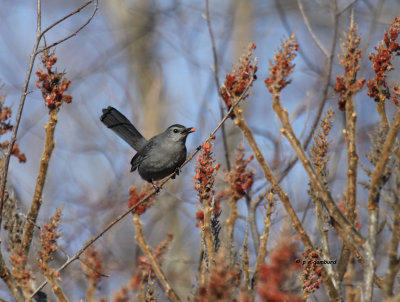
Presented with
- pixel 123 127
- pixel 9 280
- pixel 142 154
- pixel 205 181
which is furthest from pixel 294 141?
pixel 123 127

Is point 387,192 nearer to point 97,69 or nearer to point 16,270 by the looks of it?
point 16,270

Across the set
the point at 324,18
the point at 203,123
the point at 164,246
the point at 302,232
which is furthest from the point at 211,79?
the point at 324,18

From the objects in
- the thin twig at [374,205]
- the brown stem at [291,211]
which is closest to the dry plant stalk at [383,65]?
the thin twig at [374,205]

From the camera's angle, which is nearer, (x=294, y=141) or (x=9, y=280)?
(x=294, y=141)

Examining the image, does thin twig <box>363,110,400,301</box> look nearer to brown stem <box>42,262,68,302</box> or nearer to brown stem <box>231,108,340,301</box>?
brown stem <box>231,108,340,301</box>

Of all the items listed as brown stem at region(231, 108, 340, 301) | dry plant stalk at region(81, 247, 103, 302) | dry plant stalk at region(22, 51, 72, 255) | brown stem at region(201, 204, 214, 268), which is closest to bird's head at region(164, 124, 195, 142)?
dry plant stalk at region(81, 247, 103, 302)

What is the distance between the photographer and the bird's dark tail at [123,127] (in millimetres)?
5832

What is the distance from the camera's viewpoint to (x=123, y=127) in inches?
237

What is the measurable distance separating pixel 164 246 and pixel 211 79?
3.48 m

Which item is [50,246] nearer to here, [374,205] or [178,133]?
[374,205]

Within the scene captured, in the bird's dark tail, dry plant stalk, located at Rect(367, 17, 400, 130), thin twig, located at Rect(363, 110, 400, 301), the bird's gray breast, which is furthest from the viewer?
the bird's dark tail

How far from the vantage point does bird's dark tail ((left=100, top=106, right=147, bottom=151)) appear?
19.1ft

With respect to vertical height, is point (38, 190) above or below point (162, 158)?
below

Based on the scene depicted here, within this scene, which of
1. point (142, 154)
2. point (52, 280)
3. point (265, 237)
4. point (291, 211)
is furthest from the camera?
point (142, 154)
